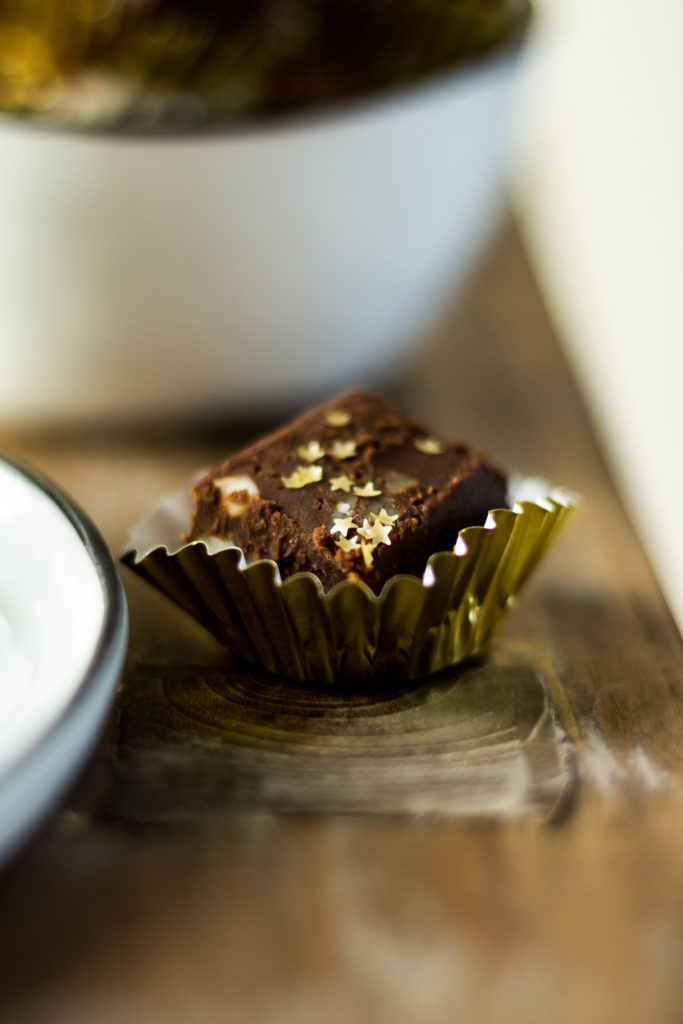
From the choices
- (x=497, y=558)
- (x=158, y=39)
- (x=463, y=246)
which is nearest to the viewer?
(x=497, y=558)

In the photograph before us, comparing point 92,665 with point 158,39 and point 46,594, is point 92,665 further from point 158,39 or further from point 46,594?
point 158,39

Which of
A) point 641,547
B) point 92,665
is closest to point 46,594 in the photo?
point 92,665

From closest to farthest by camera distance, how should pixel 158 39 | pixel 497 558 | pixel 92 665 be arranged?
pixel 92 665 < pixel 497 558 < pixel 158 39

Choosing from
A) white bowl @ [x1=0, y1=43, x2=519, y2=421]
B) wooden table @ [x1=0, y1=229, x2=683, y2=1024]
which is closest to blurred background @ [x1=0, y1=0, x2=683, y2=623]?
white bowl @ [x1=0, y1=43, x2=519, y2=421]

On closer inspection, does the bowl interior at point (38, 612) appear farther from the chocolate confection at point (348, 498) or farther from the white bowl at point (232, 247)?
the white bowl at point (232, 247)

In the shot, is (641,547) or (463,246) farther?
(463,246)

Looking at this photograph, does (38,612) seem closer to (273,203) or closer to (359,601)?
(359,601)
